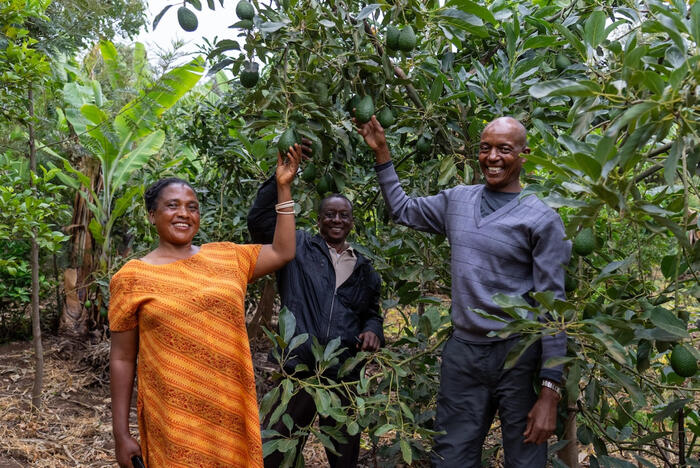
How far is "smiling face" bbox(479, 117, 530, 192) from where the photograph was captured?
80.0 inches

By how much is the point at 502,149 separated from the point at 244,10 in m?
0.89

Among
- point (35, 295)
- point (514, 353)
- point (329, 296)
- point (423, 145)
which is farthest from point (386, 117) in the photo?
point (35, 295)

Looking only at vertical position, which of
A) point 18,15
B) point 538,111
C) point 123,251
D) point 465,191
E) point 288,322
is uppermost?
point 18,15

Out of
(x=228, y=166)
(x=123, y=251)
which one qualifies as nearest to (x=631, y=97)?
(x=228, y=166)

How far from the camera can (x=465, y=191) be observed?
2.18 metres

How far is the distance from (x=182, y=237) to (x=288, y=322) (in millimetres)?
434

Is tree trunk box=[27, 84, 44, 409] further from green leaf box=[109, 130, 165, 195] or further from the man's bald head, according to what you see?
the man's bald head

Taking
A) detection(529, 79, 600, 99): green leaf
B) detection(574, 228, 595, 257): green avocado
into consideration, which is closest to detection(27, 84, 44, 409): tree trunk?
detection(574, 228, 595, 257): green avocado

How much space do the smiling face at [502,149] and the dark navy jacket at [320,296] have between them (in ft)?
2.35

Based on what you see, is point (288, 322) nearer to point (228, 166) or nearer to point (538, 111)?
point (538, 111)

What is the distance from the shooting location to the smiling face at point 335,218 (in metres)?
2.54

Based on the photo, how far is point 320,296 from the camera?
2.48 m

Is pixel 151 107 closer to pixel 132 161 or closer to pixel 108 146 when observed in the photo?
pixel 108 146

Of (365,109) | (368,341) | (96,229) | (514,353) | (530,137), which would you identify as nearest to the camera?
(514,353)
